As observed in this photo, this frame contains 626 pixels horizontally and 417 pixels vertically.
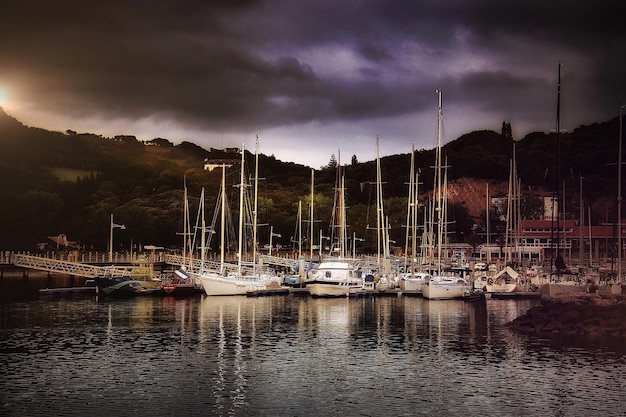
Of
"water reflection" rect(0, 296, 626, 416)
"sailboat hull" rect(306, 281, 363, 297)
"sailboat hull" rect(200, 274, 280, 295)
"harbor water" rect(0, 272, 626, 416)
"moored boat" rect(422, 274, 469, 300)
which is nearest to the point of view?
"harbor water" rect(0, 272, 626, 416)

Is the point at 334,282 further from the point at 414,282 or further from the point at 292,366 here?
the point at 292,366

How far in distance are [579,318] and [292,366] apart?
24.7 m

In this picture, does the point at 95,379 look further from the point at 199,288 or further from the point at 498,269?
the point at 498,269

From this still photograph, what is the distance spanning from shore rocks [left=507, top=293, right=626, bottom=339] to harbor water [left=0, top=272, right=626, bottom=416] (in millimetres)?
2758

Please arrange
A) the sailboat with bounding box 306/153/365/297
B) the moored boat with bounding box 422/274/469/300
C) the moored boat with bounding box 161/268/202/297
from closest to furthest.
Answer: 1. the moored boat with bounding box 422/274/469/300
2. the sailboat with bounding box 306/153/365/297
3. the moored boat with bounding box 161/268/202/297

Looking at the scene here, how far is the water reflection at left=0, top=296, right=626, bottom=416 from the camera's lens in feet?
112

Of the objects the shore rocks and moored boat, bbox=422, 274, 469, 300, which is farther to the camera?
moored boat, bbox=422, 274, 469, 300

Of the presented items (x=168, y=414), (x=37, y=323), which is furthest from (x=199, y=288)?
(x=168, y=414)

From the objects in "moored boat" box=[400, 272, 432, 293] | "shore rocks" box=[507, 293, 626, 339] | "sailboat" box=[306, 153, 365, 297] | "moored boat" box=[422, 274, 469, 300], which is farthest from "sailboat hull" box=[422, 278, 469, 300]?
"shore rocks" box=[507, 293, 626, 339]

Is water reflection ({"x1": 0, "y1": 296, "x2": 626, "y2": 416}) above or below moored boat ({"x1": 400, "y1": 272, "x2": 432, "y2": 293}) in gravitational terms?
below

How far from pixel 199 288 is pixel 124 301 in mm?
11831

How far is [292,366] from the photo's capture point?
141 ft

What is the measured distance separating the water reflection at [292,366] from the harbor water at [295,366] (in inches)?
3.5

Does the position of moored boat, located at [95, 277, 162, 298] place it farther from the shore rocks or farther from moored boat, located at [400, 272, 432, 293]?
the shore rocks
